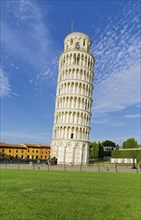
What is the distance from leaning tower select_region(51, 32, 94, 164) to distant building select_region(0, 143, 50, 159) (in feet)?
183

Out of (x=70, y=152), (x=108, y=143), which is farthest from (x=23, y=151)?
(x=70, y=152)

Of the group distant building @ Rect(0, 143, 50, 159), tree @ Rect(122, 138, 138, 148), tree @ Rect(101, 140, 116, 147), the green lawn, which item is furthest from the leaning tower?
tree @ Rect(101, 140, 116, 147)

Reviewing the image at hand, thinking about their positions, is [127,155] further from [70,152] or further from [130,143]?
[70,152]

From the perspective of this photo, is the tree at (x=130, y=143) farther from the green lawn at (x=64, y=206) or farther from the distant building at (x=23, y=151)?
the green lawn at (x=64, y=206)

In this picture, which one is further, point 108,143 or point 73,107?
point 108,143

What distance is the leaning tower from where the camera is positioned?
68.1m

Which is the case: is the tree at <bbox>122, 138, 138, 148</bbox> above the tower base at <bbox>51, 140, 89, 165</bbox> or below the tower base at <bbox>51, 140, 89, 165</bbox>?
above

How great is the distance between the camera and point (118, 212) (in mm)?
9281

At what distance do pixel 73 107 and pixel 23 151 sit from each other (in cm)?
6735

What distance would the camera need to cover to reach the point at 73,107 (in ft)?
226

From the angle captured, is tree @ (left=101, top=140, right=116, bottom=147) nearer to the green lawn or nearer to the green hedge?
the green hedge

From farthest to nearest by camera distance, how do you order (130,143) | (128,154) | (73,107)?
(130,143) < (128,154) < (73,107)

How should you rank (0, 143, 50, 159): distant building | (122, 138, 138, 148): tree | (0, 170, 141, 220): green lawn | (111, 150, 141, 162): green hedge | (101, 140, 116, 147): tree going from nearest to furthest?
(0, 170, 141, 220): green lawn < (111, 150, 141, 162): green hedge < (122, 138, 138, 148): tree < (0, 143, 50, 159): distant building < (101, 140, 116, 147): tree

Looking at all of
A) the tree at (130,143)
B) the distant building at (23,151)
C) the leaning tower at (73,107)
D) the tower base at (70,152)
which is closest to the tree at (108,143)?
the distant building at (23,151)
